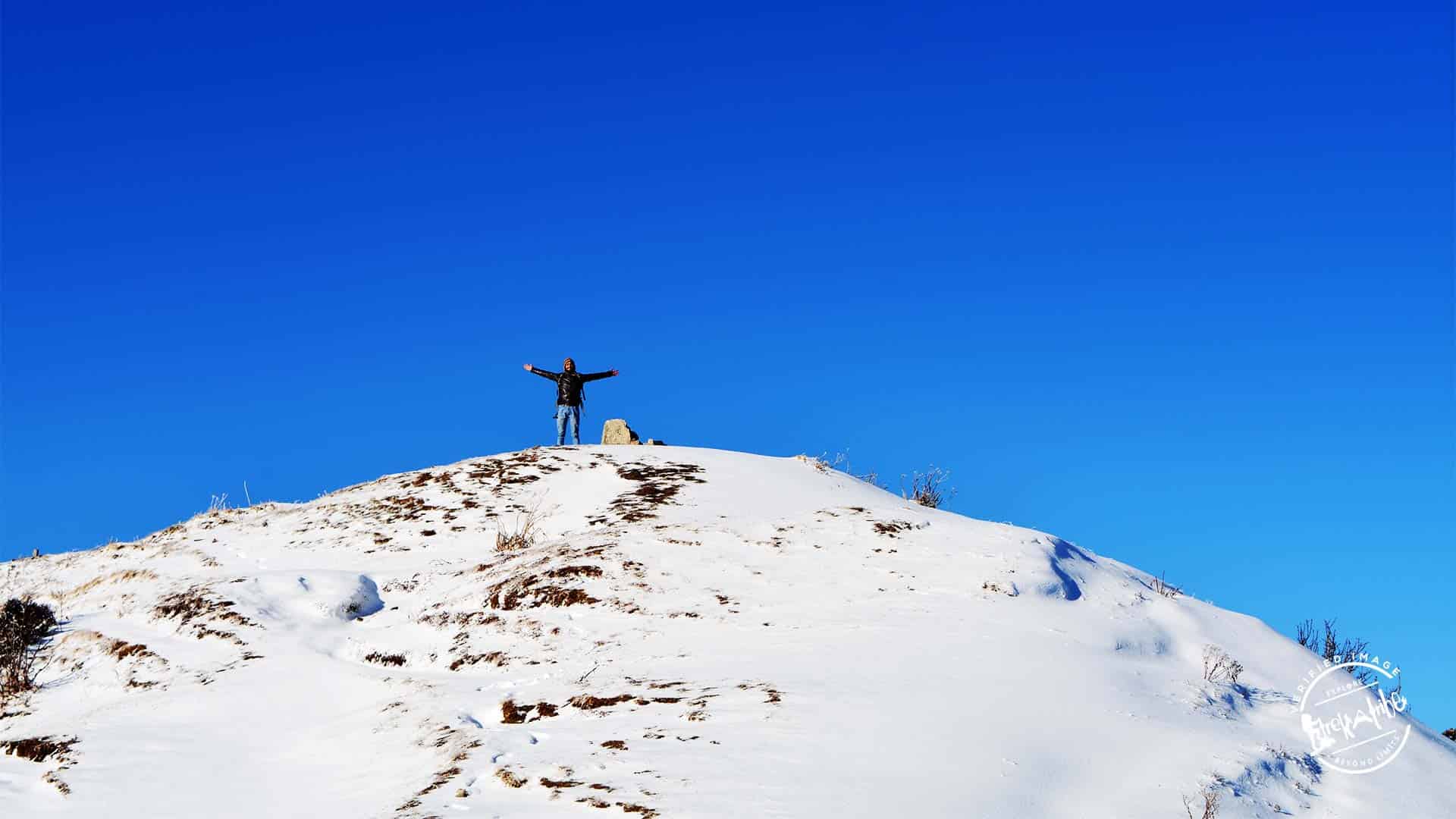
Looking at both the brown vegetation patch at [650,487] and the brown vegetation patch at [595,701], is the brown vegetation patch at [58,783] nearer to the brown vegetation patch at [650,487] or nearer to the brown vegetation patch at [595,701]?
the brown vegetation patch at [595,701]

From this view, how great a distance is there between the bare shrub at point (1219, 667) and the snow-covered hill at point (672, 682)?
0.17m

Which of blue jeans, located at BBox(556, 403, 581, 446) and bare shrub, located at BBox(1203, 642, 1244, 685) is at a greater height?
blue jeans, located at BBox(556, 403, 581, 446)

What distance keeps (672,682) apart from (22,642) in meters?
8.99

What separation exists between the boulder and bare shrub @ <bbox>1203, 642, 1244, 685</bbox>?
15044 millimetres

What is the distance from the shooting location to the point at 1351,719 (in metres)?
11.1

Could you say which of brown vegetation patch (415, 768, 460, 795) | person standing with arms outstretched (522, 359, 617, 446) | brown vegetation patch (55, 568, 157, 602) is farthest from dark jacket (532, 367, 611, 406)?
brown vegetation patch (415, 768, 460, 795)

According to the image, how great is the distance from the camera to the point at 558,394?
2530cm

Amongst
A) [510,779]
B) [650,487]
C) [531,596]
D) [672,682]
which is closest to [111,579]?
[531,596]

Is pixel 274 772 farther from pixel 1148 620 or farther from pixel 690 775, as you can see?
pixel 1148 620

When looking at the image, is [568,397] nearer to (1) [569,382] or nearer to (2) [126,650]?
(1) [569,382]

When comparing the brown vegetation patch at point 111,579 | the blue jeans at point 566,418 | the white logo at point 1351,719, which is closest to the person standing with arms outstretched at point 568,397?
the blue jeans at point 566,418

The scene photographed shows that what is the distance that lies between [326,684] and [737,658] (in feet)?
14.7

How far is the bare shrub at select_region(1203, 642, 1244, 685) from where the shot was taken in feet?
37.2

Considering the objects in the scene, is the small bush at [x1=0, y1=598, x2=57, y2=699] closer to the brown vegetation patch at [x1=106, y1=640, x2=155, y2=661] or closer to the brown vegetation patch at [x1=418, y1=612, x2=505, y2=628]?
the brown vegetation patch at [x1=106, y1=640, x2=155, y2=661]
